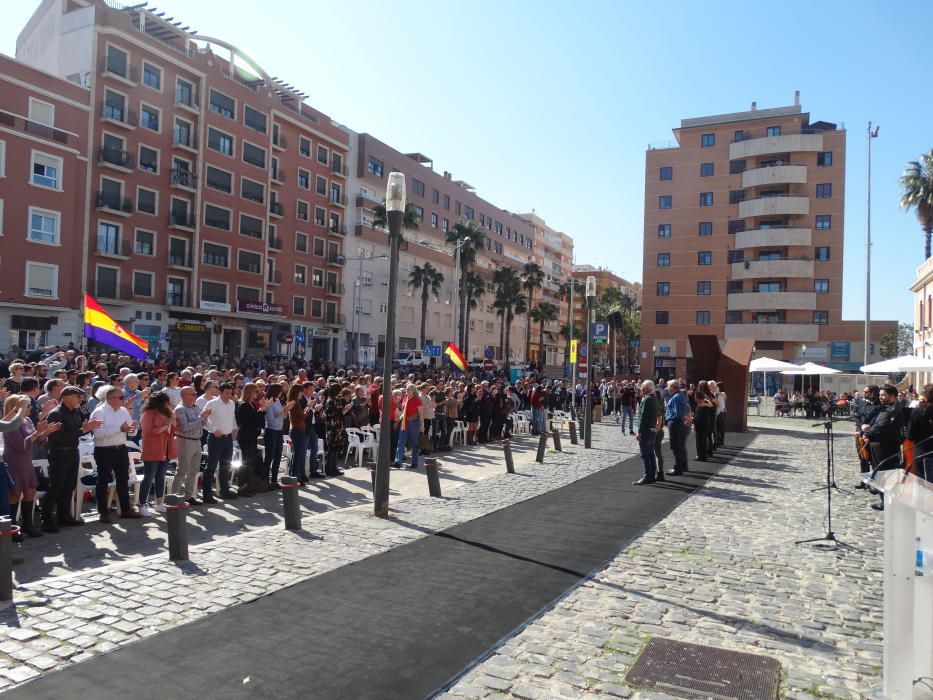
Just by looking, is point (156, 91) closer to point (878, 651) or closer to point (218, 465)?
point (218, 465)

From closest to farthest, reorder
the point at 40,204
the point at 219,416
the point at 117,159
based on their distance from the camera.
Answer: the point at 219,416 → the point at 40,204 → the point at 117,159

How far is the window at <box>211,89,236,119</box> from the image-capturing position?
141 ft

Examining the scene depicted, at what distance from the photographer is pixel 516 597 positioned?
20.0 ft

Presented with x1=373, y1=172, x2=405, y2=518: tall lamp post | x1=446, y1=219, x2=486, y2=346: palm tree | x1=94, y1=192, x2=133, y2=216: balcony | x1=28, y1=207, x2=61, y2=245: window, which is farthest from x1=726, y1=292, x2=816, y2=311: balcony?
x1=373, y1=172, x2=405, y2=518: tall lamp post

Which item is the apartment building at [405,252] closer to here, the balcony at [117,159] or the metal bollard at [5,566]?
the balcony at [117,159]

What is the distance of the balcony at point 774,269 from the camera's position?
55.5 meters

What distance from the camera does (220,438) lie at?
10.2m

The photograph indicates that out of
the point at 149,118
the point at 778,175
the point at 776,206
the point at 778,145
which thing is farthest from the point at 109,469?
the point at 778,145

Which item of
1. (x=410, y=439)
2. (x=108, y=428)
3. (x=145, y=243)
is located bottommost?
(x=410, y=439)

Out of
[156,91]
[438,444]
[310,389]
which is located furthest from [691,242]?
[310,389]

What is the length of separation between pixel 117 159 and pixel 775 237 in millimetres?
48008

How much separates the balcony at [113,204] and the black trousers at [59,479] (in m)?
33.0

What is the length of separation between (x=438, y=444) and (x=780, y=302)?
155ft

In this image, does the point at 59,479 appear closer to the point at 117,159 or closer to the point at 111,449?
the point at 111,449
